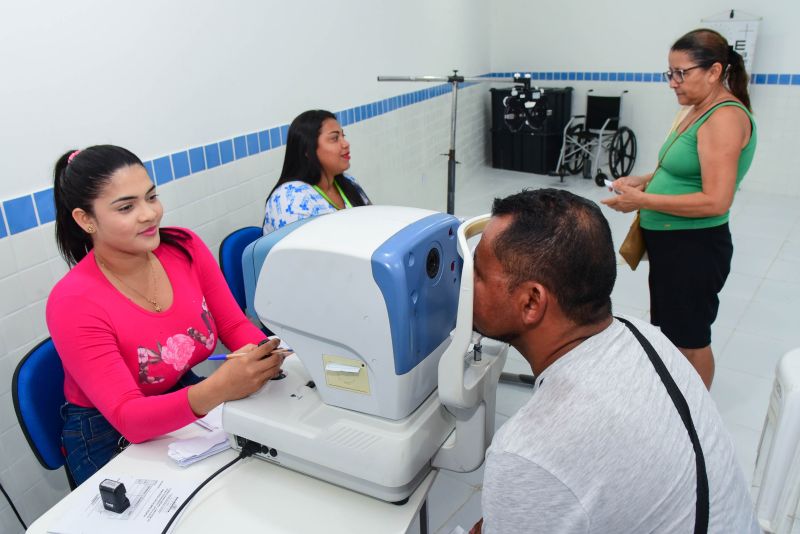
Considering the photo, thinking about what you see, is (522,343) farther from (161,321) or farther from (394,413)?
(161,321)

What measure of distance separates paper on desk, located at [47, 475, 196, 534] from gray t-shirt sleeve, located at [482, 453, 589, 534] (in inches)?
23.6

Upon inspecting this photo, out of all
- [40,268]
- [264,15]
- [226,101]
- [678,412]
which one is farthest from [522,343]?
[264,15]

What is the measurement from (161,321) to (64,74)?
851mm

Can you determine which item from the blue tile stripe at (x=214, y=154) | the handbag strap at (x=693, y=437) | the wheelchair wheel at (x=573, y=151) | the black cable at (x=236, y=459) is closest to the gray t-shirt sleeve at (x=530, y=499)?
the handbag strap at (x=693, y=437)

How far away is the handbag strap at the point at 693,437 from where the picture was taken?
0.81 m

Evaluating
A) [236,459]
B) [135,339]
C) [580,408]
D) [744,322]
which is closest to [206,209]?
[135,339]

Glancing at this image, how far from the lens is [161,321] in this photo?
4.58 feet

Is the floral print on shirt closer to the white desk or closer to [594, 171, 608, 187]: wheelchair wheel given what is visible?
the white desk

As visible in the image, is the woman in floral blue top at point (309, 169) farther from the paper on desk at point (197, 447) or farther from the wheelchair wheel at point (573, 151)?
the wheelchair wheel at point (573, 151)

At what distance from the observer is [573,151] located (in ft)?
18.2

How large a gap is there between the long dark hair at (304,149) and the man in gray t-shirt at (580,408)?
1.49 m

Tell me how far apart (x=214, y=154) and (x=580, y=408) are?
1910 mm

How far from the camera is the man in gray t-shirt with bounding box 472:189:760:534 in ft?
2.56

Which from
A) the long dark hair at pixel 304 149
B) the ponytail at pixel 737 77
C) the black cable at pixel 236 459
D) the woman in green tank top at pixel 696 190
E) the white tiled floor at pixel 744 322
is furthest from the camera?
the long dark hair at pixel 304 149
